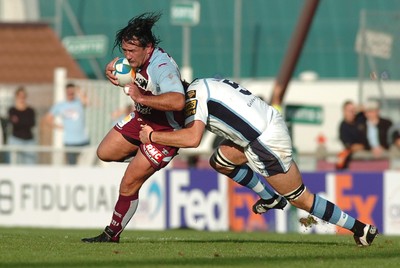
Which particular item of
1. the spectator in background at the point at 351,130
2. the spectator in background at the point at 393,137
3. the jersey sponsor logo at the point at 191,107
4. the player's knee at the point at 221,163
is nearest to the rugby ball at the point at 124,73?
the jersey sponsor logo at the point at 191,107

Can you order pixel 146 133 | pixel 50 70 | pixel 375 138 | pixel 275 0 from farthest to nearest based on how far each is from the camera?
pixel 275 0
pixel 50 70
pixel 375 138
pixel 146 133

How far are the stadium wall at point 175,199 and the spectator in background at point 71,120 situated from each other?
2.25 ft

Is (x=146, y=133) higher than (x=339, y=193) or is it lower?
higher

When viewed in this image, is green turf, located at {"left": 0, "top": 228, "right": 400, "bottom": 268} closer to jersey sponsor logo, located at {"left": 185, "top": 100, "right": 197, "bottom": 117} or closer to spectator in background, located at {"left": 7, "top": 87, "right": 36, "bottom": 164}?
jersey sponsor logo, located at {"left": 185, "top": 100, "right": 197, "bottom": 117}

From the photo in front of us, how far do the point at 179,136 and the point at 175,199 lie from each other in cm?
970

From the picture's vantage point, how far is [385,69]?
79.5 ft

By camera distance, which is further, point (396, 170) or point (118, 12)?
point (118, 12)

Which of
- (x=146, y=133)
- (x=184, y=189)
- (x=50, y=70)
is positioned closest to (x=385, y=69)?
(x=184, y=189)

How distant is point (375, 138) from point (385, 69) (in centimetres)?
148

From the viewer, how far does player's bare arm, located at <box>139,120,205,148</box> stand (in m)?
12.3

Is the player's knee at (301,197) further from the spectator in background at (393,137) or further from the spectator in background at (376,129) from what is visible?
the spectator in background at (393,137)

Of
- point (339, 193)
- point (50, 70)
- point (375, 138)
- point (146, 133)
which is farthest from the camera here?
point (50, 70)

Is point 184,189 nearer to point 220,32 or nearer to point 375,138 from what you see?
point 375,138

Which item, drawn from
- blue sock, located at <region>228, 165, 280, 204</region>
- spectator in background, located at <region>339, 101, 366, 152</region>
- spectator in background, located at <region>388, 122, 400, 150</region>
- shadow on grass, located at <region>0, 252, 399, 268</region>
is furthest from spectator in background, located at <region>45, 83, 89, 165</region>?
shadow on grass, located at <region>0, 252, 399, 268</region>
